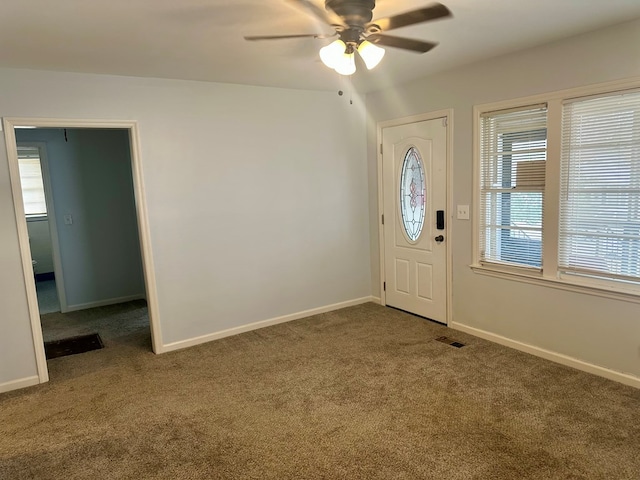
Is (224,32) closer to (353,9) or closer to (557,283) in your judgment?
(353,9)

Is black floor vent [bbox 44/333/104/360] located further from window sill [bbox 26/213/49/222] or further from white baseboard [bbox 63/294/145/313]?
window sill [bbox 26/213/49/222]

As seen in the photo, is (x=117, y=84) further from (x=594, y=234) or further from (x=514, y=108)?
(x=594, y=234)

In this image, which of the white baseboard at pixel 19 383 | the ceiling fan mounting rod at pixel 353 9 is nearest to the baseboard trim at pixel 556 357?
the ceiling fan mounting rod at pixel 353 9

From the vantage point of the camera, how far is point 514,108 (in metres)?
3.44

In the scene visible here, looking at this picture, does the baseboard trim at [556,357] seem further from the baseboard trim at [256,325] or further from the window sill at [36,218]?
the window sill at [36,218]

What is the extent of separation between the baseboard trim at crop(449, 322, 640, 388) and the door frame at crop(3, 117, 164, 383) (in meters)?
2.91

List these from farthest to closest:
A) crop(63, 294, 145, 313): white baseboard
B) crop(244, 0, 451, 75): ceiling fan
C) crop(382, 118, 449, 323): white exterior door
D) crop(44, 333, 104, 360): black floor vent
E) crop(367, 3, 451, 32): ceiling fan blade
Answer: crop(63, 294, 145, 313): white baseboard, crop(382, 118, 449, 323): white exterior door, crop(44, 333, 104, 360): black floor vent, crop(244, 0, 451, 75): ceiling fan, crop(367, 3, 451, 32): ceiling fan blade

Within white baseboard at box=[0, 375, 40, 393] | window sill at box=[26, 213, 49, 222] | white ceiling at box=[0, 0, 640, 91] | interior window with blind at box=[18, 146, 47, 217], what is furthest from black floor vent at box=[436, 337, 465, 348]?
window sill at box=[26, 213, 49, 222]

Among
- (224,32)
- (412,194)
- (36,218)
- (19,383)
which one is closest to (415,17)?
(224,32)

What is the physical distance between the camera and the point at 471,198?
3.87 metres

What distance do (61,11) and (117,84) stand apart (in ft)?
4.55

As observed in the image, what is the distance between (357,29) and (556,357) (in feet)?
9.44

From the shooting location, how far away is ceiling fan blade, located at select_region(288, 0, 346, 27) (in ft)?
7.28

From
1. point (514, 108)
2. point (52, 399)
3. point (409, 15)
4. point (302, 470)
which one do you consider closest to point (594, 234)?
point (514, 108)
